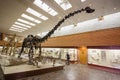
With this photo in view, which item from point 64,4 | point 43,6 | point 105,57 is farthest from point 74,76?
point 43,6

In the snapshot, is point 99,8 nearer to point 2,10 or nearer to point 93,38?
point 93,38

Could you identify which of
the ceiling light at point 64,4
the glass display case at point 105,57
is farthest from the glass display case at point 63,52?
the ceiling light at point 64,4

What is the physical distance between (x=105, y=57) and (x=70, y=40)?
4419 millimetres

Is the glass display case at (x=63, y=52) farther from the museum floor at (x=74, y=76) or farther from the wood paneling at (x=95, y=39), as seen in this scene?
the museum floor at (x=74, y=76)

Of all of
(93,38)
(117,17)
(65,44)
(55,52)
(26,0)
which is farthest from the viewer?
(55,52)

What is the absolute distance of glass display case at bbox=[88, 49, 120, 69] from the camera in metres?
8.73

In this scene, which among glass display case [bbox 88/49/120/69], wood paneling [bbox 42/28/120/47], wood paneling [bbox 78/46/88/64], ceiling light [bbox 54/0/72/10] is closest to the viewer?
ceiling light [bbox 54/0/72/10]

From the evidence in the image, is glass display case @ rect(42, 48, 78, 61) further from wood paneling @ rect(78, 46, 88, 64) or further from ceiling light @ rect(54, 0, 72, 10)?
ceiling light @ rect(54, 0, 72, 10)

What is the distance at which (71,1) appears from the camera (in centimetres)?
627

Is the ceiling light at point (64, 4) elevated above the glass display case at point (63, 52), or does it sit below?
above

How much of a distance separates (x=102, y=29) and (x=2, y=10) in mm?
8948

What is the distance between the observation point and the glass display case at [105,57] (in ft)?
28.6

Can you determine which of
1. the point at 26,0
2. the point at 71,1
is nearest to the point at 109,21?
the point at 71,1

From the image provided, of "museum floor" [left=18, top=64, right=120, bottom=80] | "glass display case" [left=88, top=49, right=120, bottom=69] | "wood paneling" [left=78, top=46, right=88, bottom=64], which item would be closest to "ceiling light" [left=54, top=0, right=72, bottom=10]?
"museum floor" [left=18, top=64, right=120, bottom=80]
